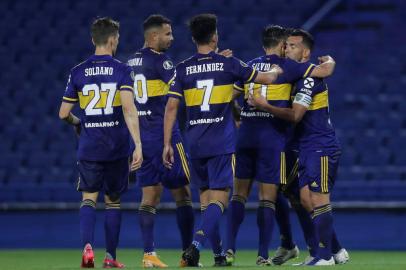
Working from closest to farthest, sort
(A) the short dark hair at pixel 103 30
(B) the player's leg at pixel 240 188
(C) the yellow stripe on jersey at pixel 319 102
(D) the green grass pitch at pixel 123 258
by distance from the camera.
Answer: (A) the short dark hair at pixel 103 30 → (C) the yellow stripe on jersey at pixel 319 102 → (B) the player's leg at pixel 240 188 → (D) the green grass pitch at pixel 123 258

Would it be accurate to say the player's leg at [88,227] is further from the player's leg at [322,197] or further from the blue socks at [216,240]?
the player's leg at [322,197]

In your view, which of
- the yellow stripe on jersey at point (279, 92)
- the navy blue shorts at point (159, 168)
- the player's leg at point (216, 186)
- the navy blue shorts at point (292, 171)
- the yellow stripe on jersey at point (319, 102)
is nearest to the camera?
the player's leg at point (216, 186)

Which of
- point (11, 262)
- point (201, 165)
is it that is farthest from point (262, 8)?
point (201, 165)

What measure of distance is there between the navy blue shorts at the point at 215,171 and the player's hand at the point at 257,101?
672mm

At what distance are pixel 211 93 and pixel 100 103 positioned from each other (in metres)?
0.96

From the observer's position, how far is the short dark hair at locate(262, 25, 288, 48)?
9.35 metres

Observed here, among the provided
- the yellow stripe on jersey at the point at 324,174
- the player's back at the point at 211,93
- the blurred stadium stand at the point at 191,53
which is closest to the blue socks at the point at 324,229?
the yellow stripe on jersey at the point at 324,174

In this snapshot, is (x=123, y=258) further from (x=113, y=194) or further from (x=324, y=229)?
(x=324, y=229)

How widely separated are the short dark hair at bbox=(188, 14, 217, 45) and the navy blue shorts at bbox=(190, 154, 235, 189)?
1.01 meters

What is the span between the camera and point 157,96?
9.17 meters

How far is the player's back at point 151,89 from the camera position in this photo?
30.0 ft

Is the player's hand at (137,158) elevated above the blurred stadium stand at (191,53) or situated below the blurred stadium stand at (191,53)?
below

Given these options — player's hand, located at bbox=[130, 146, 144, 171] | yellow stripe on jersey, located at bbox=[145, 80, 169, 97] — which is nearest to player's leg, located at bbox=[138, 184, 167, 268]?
yellow stripe on jersey, located at bbox=[145, 80, 169, 97]

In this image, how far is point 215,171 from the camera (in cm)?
848
